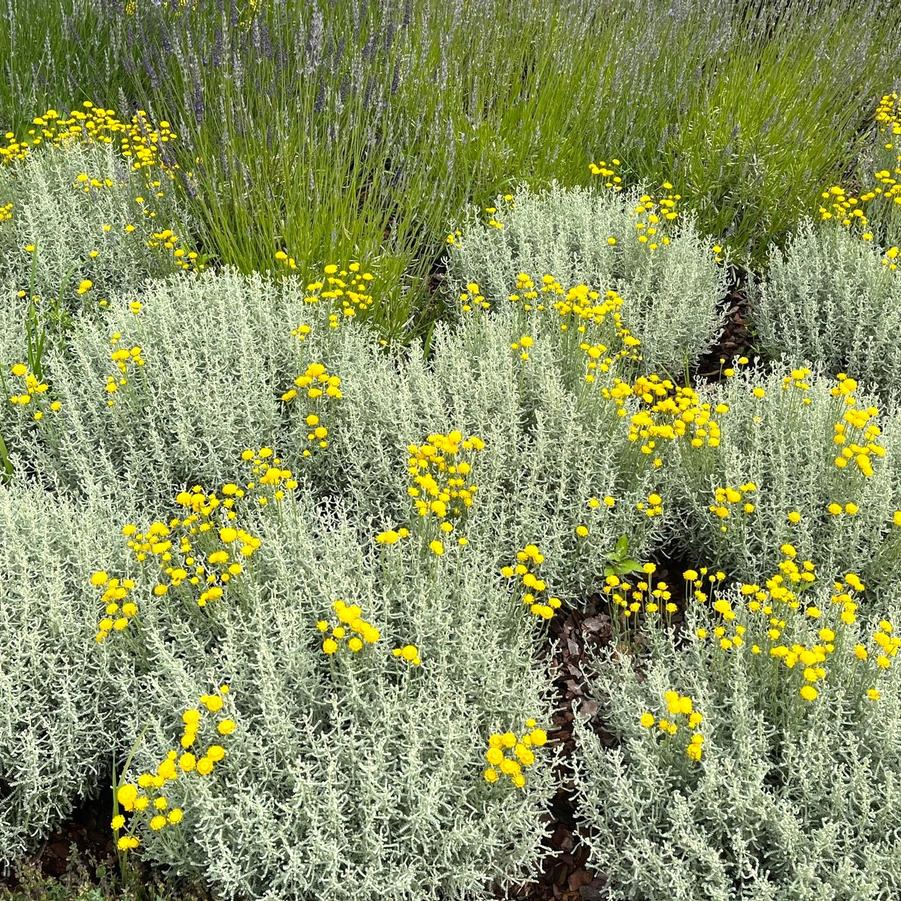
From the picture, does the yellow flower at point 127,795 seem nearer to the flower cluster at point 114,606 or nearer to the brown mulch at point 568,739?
the flower cluster at point 114,606

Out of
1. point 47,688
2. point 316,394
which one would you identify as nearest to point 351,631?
point 47,688

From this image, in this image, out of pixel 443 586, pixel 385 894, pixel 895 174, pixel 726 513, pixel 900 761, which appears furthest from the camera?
pixel 895 174

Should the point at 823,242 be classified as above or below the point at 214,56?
below

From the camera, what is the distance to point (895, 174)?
469 cm

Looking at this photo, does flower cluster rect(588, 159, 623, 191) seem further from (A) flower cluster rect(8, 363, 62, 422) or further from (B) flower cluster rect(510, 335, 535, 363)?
(A) flower cluster rect(8, 363, 62, 422)

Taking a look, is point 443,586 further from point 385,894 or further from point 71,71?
point 71,71

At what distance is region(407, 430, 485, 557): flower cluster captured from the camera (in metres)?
2.37

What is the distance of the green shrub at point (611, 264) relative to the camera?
12.3 feet

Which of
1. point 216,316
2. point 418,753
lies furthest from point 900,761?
point 216,316

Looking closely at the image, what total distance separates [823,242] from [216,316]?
292 cm

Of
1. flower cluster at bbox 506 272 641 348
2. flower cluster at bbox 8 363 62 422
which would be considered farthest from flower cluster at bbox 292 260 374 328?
flower cluster at bbox 8 363 62 422

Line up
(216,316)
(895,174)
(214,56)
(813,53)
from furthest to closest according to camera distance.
A: (813,53), (895,174), (214,56), (216,316)

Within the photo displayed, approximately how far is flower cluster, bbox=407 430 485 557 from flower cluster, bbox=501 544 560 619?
192mm

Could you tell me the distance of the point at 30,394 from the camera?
290cm
